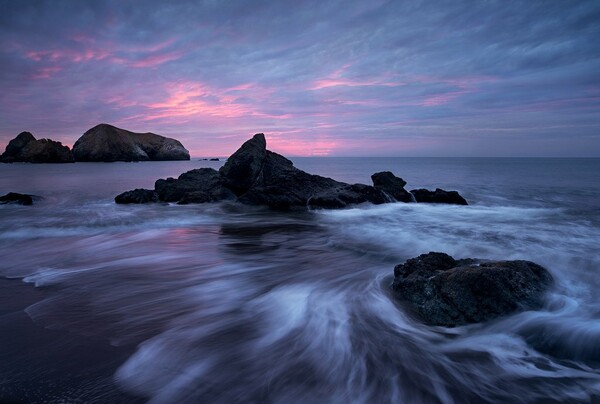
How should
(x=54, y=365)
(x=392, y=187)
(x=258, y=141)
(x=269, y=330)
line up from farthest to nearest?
1. (x=258, y=141)
2. (x=392, y=187)
3. (x=269, y=330)
4. (x=54, y=365)

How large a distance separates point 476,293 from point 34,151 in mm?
117263

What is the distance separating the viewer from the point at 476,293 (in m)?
4.62

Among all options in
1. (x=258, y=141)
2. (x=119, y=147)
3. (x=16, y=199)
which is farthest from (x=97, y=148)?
(x=258, y=141)

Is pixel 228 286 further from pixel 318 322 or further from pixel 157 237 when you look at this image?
pixel 157 237

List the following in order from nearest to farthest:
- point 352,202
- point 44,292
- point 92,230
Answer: point 44,292 < point 92,230 < point 352,202

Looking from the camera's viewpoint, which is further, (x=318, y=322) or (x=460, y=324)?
(x=318, y=322)

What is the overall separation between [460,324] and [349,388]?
1.89 m

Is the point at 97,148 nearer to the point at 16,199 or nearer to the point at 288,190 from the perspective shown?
the point at 16,199

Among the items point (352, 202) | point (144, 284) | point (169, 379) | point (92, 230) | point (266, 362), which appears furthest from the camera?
point (352, 202)

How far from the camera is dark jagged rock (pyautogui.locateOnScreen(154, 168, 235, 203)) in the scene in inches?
722

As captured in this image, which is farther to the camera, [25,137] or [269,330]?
[25,137]

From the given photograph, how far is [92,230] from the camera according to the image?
450 inches

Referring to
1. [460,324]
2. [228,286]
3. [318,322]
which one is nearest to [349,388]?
[318,322]

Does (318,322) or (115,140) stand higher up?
(115,140)
